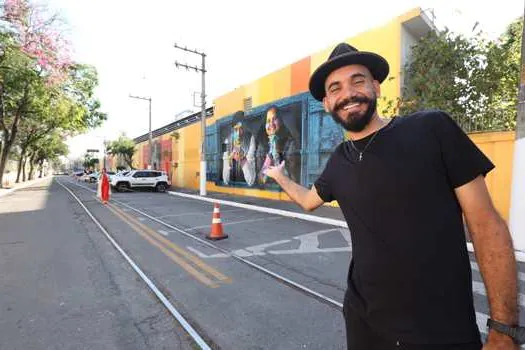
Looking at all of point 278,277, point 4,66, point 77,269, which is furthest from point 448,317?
point 4,66

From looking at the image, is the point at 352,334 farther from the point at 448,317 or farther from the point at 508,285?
the point at 508,285

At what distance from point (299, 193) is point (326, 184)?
0.38 meters

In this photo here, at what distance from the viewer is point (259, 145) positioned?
69.6ft

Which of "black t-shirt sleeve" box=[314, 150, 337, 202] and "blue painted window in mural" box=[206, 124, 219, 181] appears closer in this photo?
"black t-shirt sleeve" box=[314, 150, 337, 202]

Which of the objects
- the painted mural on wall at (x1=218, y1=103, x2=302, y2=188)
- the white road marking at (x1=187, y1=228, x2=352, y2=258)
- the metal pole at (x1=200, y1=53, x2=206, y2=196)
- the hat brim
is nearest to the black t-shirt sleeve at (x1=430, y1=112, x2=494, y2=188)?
the hat brim

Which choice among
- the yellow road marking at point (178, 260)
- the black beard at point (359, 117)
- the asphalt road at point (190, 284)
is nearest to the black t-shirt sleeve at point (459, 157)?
the black beard at point (359, 117)

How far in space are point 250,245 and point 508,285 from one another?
22.3ft

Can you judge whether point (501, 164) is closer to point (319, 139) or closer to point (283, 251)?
point (283, 251)

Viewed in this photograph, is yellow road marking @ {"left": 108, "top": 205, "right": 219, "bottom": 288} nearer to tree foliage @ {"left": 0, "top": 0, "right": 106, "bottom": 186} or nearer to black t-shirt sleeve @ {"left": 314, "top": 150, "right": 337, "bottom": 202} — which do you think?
black t-shirt sleeve @ {"left": 314, "top": 150, "right": 337, "bottom": 202}

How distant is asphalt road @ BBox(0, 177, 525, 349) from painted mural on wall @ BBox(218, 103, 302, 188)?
888 cm

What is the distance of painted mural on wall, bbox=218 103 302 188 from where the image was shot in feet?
60.2

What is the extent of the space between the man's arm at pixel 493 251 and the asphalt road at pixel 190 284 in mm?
2373

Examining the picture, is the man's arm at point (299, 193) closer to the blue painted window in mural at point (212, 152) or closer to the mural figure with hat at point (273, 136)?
the mural figure with hat at point (273, 136)

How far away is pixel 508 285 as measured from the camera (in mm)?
1374
